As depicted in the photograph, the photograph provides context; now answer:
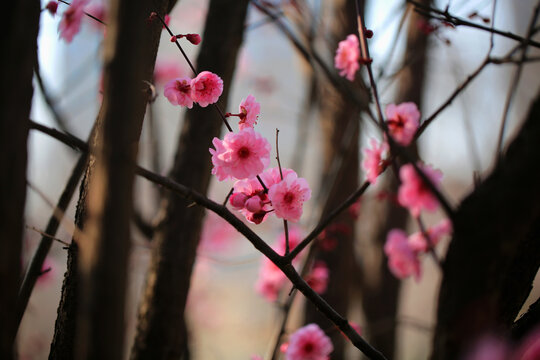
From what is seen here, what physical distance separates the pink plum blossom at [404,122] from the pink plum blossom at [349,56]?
200mm

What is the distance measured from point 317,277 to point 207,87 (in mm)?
1248

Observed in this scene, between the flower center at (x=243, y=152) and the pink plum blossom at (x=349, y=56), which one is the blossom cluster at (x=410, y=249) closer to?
the pink plum blossom at (x=349, y=56)

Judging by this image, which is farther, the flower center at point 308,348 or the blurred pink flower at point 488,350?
the flower center at point 308,348

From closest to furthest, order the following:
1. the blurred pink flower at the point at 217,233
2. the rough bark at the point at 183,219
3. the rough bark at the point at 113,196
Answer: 1. the rough bark at the point at 113,196
2. the rough bark at the point at 183,219
3. the blurred pink flower at the point at 217,233

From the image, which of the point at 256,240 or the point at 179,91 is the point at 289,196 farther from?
the point at 179,91

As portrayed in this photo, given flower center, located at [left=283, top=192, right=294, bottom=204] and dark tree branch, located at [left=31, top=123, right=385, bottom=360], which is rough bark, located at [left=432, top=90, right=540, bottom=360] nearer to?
dark tree branch, located at [left=31, top=123, right=385, bottom=360]

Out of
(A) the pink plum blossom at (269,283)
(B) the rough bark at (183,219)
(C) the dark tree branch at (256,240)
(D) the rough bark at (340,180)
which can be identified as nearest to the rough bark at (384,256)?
(D) the rough bark at (340,180)

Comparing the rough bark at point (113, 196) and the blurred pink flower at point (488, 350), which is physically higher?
the rough bark at point (113, 196)

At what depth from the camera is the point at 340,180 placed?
247cm

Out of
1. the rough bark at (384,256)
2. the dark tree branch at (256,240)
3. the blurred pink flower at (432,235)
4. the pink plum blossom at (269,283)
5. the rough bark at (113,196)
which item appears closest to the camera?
the rough bark at (113,196)

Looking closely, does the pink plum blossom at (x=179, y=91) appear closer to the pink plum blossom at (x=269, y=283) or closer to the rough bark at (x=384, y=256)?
the pink plum blossom at (x=269, y=283)

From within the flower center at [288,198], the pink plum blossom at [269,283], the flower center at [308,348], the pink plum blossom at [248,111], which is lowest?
the flower center at [308,348]

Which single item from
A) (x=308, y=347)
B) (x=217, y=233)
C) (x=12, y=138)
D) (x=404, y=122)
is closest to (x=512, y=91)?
(x=404, y=122)

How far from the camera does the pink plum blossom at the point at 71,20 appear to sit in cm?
108
